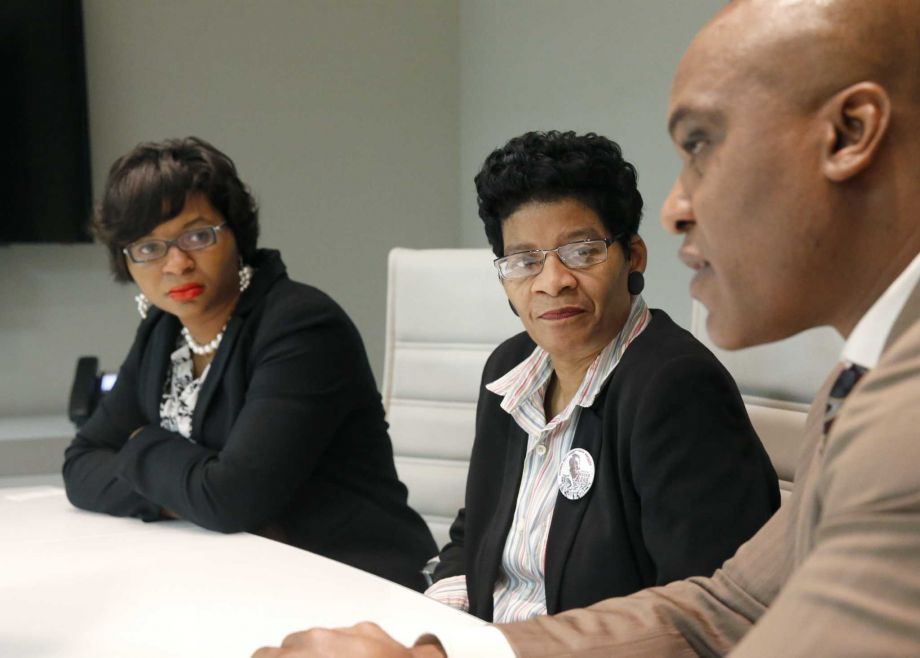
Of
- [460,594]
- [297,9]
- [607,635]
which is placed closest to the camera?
[607,635]

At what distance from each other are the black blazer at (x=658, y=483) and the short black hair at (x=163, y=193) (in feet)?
3.36

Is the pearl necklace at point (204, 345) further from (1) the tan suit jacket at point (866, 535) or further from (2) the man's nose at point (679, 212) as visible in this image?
(1) the tan suit jacket at point (866, 535)

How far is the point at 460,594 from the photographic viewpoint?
186 centimetres

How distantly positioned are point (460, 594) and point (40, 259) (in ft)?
9.17

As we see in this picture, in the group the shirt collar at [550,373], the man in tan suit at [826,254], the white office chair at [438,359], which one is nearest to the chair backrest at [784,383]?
the shirt collar at [550,373]

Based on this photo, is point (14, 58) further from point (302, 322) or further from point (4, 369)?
point (302, 322)

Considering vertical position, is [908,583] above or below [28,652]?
above

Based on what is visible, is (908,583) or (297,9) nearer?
(908,583)

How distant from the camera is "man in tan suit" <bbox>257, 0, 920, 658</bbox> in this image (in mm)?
560

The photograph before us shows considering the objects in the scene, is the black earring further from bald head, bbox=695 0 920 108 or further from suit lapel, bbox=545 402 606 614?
bald head, bbox=695 0 920 108

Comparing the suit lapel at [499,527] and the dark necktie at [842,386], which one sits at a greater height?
the dark necktie at [842,386]

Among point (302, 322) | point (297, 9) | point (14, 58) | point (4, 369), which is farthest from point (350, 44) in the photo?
point (302, 322)

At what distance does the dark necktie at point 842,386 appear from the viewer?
0.75m

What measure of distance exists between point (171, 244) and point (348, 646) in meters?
1.47
